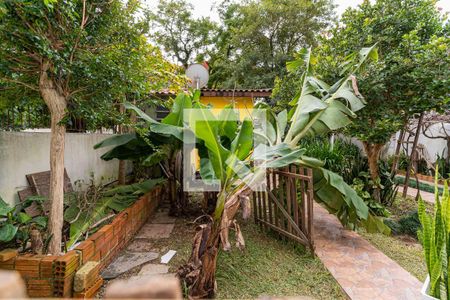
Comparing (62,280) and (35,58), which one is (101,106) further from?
(62,280)

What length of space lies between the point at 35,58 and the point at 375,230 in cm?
465

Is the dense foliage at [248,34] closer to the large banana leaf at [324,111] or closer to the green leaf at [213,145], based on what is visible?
the large banana leaf at [324,111]

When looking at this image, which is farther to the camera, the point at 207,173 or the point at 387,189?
the point at 387,189

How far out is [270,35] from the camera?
15109 millimetres

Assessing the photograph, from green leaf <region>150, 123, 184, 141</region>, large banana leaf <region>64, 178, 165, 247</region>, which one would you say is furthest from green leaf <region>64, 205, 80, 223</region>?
green leaf <region>150, 123, 184, 141</region>

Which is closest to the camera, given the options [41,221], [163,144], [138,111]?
[41,221]

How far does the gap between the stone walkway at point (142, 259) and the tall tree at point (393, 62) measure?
424 centimetres

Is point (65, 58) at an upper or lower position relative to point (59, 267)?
upper

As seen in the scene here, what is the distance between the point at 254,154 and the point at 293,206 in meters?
1.09

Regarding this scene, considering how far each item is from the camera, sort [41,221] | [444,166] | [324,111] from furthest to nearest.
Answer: [444,166], [324,111], [41,221]

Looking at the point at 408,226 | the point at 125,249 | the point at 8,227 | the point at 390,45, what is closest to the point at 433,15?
the point at 390,45

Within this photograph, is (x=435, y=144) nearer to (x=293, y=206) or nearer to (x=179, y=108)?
(x=293, y=206)

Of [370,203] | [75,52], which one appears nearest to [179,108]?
[75,52]

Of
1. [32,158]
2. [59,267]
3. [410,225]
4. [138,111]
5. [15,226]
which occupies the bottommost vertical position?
[410,225]
